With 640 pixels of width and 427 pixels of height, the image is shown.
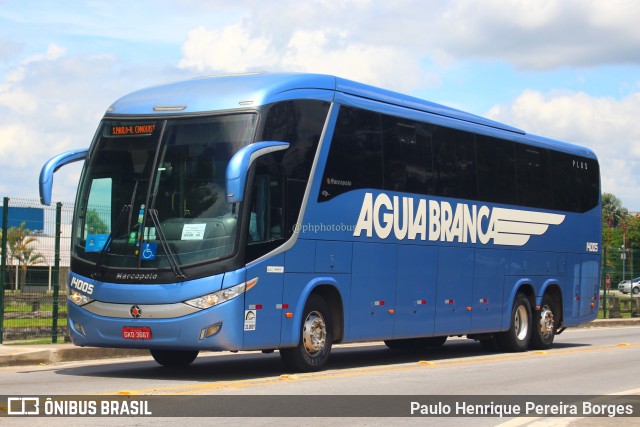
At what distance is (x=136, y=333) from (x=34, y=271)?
5839 mm

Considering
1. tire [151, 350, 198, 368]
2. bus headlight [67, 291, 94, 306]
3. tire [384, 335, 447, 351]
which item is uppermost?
bus headlight [67, 291, 94, 306]

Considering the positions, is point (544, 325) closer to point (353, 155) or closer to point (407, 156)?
point (407, 156)

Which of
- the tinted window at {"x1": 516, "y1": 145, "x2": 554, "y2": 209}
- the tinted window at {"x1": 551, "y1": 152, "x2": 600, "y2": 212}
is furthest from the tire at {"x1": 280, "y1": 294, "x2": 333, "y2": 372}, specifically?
the tinted window at {"x1": 551, "y1": 152, "x2": 600, "y2": 212}

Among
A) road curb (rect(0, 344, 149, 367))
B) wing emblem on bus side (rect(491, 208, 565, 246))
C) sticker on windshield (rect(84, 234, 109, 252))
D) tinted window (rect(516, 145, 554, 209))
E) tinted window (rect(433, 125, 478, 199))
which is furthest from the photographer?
tinted window (rect(516, 145, 554, 209))

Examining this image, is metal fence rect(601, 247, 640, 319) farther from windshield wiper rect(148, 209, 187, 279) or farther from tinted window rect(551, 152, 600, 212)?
windshield wiper rect(148, 209, 187, 279)

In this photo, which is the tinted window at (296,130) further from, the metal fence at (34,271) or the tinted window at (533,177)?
the tinted window at (533,177)

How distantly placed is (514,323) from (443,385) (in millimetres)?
7744

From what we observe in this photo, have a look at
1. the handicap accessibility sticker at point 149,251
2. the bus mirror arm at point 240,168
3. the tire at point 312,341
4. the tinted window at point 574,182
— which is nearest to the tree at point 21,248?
the handicap accessibility sticker at point 149,251

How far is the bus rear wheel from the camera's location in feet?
71.7

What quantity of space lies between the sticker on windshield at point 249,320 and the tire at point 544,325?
9.49m

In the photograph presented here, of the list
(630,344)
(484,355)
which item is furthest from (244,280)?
(630,344)

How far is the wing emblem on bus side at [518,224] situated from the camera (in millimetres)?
20328

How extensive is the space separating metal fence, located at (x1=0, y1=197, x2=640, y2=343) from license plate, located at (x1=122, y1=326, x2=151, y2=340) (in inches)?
182

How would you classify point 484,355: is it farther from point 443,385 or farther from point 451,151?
point 443,385
